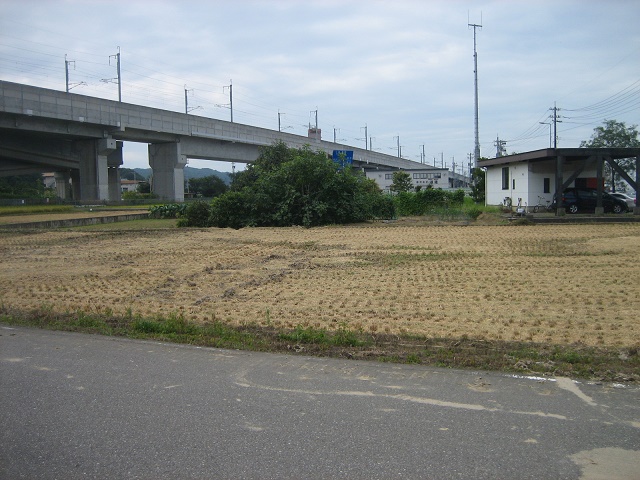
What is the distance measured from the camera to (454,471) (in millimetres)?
3988

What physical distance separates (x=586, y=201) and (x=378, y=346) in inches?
1128

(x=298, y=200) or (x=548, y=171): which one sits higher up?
(x=548, y=171)

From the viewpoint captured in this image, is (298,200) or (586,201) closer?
(586,201)

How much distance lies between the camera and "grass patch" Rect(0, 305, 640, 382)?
6.25 meters

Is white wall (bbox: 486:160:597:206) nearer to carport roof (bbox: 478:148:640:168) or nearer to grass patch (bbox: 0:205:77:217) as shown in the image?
carport roof (bbox: 478:148:640:168)

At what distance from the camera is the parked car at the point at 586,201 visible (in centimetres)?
3120

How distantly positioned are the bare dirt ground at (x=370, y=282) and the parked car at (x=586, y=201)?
958 cm

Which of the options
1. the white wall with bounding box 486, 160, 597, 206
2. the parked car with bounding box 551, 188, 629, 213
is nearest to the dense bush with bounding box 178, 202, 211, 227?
the white wall with bounding box 486, 160, 597, 206

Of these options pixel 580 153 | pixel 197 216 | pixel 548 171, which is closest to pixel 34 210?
pixel 197 216

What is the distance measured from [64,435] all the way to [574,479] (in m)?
3.96

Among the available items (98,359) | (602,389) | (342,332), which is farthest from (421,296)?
(98,359)

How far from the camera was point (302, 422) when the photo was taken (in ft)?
16.0

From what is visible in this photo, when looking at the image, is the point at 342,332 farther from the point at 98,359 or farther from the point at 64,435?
the point at 64,435

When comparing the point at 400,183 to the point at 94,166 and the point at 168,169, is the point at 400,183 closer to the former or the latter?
the point at 168,169
